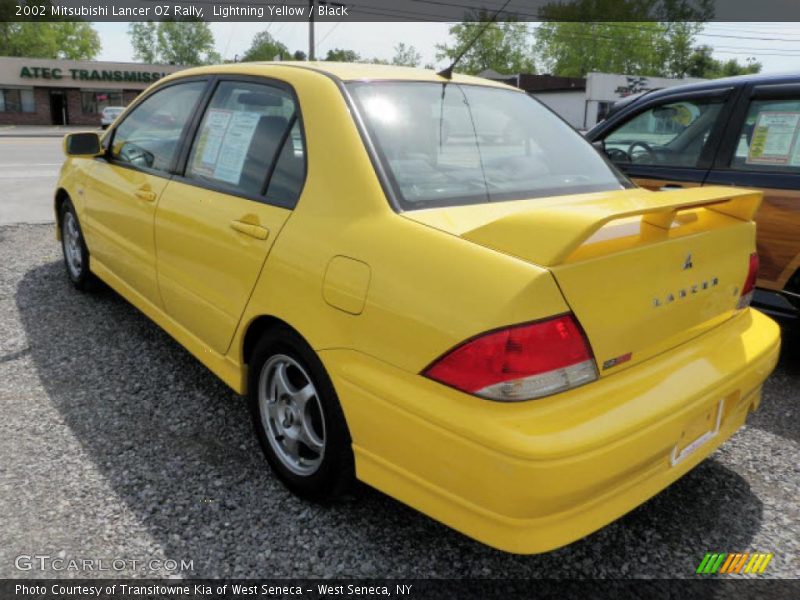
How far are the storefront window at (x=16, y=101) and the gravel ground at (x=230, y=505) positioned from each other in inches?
1888

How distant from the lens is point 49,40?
236 ft

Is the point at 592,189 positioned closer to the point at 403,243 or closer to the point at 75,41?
the point at 403,243

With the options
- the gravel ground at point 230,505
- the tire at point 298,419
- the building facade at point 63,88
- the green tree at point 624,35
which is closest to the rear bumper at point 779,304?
the gravel ground at point 230,505

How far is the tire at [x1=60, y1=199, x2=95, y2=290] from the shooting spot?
464 cm

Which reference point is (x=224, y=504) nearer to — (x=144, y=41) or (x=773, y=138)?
(x=773, y=138)

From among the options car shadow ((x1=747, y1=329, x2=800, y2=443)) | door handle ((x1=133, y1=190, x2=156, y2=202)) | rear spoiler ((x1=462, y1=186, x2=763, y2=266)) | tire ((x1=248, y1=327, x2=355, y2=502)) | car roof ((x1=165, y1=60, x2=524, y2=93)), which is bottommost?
car shadow ((x1=747, y1=329, x2=800, y2=443))

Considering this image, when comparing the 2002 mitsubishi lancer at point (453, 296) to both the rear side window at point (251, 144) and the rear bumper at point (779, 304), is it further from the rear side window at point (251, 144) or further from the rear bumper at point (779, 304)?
the rear bumper at point (779, 304)

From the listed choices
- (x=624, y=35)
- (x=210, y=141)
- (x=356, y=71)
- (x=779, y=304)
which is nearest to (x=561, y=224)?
(x=356, y=71)

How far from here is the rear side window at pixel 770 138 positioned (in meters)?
3.74

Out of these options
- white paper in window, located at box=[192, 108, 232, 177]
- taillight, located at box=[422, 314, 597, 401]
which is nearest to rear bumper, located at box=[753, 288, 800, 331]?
taillight, located at box=[422, 314, 597, 401]

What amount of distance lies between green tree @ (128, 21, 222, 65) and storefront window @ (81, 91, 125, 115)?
1699 inches

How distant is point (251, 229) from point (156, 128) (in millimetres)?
1578

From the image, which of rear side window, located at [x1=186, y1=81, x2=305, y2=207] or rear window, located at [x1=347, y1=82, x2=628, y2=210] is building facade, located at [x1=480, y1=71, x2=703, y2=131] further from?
rear side window, located at [x1=186, y1=81, x2=305, y2=207]

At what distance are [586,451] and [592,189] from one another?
4.36 ft
